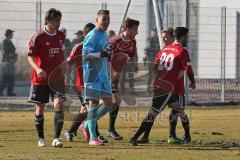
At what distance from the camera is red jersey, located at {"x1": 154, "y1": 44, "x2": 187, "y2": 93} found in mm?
13625

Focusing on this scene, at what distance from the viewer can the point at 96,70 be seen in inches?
525

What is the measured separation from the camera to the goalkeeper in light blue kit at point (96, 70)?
1322 centimetres

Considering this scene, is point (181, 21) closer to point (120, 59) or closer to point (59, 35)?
point (120, 59)

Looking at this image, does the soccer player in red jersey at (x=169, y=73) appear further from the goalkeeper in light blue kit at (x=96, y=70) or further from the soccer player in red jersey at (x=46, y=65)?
the soccer player in red jersey at (x=46, y=65)

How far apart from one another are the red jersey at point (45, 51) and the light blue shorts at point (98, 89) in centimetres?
62

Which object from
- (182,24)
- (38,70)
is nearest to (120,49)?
(38,70)

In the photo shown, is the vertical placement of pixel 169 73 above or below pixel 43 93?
above

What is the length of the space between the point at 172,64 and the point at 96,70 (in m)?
1.26

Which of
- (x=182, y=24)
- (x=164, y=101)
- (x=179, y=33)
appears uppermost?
(x=182, y=24)

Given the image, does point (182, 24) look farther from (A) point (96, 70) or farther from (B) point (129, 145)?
(B) point (129, 145)

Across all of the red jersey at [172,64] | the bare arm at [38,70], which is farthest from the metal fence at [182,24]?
the bare arm at [38,70]

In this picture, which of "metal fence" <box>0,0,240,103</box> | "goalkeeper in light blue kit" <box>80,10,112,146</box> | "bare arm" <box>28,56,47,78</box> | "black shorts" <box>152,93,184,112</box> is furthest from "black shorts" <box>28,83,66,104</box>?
"metal fence" <box>0,0,240,103</box>

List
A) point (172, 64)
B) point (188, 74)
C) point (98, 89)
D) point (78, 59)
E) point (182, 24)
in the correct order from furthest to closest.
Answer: point (182, 24), point (78, 59), point (172, 64), point (188, 74), point (98, 89)

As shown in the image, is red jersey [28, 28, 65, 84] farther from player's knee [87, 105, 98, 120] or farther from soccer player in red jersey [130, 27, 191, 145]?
soccer player in red jersey [130, 27, 191, 145]
